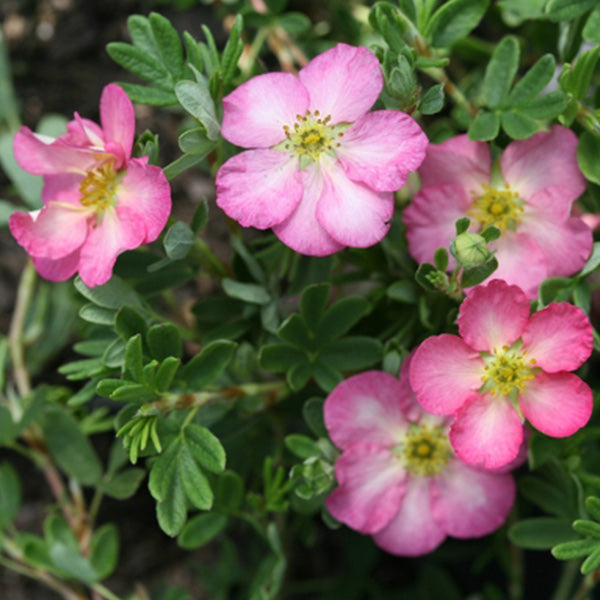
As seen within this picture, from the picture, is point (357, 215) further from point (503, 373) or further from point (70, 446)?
point (70, 446)

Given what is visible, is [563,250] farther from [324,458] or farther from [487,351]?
[324,458]

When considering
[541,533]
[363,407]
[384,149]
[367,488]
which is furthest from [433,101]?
[541,533]

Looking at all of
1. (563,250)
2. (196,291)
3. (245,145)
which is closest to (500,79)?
(563,250)

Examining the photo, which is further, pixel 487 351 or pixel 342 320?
pixel 342 320

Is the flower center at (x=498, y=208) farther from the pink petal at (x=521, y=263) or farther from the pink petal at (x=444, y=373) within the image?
the pink petal at (x=444, y=373)

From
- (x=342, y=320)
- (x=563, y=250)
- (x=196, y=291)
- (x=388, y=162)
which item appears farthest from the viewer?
(x=196, y=291)
